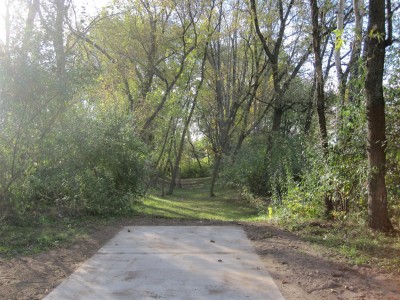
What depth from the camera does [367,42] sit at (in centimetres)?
672

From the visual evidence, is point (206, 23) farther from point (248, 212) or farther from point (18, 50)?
point (18, 50)

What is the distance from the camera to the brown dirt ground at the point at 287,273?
176 inches

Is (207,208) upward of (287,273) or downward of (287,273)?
downward

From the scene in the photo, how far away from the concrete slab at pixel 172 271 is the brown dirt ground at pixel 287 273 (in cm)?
20

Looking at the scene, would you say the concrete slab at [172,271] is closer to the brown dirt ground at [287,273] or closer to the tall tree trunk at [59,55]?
the brown dirt ground at [287,273]

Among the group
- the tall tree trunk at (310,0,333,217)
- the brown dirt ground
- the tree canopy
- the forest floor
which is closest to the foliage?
the tree canopy

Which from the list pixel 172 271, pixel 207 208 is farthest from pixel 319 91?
pixel 207 208

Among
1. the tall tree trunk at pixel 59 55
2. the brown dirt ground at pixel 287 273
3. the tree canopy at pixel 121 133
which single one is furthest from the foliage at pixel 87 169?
the brown dirt ground at pixel 287 273

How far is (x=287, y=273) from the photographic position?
521 centimetres

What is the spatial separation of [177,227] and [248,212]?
9.02 meters

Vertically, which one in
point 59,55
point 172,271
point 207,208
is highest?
point 59,55

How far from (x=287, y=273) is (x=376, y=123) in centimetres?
323

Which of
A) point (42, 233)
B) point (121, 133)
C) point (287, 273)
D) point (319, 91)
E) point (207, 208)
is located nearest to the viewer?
point (287, 273)

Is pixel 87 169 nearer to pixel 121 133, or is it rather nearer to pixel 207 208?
pixel 121 133
